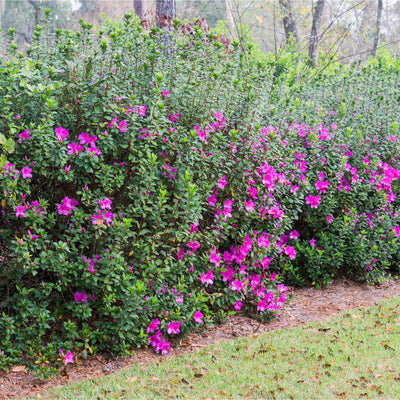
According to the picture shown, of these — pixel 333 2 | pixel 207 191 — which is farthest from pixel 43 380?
pixel 333 2

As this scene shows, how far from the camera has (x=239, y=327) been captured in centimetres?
450

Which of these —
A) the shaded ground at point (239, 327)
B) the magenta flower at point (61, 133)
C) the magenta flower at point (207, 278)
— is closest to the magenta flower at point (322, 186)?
the shaded ground at point (239, 327)

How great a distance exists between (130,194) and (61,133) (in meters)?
0.70

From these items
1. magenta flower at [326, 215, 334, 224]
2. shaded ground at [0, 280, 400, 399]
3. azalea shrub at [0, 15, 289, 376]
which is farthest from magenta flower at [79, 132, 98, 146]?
magenta flower at [326, 215, 334, 224]

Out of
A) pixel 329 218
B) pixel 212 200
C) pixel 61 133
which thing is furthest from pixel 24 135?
pixel 329 218

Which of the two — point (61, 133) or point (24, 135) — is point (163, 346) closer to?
point (61, 133)

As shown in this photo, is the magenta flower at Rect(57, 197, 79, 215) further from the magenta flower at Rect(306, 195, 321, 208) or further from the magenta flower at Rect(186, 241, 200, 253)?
the magenta flower at Rect(306, 195, 321, 208)

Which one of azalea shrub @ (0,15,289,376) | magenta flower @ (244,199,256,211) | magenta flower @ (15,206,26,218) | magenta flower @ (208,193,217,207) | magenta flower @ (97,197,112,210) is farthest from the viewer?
magenta flower @ (244,199,256,211)

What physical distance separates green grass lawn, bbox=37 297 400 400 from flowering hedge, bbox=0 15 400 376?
346 mm

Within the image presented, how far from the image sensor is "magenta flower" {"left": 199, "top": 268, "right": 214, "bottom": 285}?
424 cm

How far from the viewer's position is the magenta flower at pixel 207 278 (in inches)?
167

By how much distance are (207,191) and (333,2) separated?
12578 mm

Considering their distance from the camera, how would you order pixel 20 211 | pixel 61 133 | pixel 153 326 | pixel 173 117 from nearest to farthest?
pixel 20 211, pixel 61 133, pixel 153 326, pixel 173 117

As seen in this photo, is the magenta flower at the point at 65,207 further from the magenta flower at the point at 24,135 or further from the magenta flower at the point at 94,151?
the magenta flower at the point at 24,135
